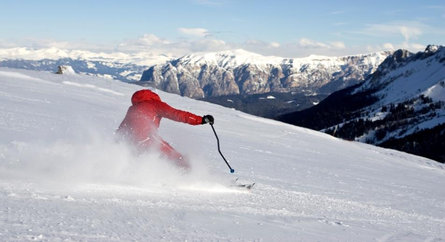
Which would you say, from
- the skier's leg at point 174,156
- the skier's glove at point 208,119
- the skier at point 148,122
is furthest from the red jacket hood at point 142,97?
the skier's glove at point 208,119

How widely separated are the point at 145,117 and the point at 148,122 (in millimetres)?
108

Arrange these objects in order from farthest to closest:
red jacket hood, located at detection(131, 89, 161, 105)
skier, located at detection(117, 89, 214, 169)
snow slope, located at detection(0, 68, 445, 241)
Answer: red jacket hood, located at detection(131, 89, 161, 105), skier, located at detection(117, 89, 214, 169), snow slope, located at detection(0, 68, 445, 241)

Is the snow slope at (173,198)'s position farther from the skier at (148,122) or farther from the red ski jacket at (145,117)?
the red ski jacket at (145,117)

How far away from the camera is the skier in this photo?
7.68m

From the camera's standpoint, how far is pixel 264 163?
13.1 metres

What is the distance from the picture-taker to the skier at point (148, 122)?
7.68 m

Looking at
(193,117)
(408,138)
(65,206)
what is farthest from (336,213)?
(408,138)

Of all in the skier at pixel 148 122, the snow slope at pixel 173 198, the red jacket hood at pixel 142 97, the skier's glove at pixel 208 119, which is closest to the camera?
the snow slope at pixel 173 198

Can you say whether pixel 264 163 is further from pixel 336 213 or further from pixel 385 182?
pixel 336 213

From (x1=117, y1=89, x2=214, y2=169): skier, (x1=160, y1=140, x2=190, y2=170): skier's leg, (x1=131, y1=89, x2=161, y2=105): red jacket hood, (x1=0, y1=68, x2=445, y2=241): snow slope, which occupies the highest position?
(x1=131, y1=89, x2=161, y2=105): red jacket hood

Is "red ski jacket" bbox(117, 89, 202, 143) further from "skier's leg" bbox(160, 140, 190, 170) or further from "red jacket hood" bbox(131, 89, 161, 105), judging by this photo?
"skier's leg" bbox(160, 140, 190, 170)

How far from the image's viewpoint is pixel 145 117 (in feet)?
25.4

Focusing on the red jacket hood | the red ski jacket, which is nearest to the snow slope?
the red ski jacket

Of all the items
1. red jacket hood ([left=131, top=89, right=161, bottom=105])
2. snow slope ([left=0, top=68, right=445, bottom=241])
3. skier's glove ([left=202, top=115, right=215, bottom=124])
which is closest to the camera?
snow slope ([left=0, top=68, right=445, bottom=241])
